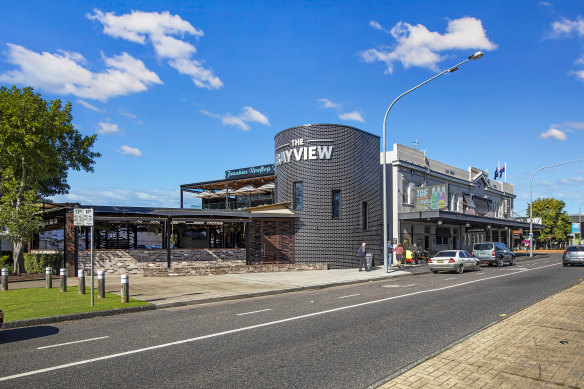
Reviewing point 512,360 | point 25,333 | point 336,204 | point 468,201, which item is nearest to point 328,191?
point 336,204

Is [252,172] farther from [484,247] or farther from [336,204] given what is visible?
[484,247]

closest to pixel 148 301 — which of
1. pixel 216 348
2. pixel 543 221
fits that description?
pixel 216 348

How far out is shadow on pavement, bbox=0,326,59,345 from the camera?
857 centimetres

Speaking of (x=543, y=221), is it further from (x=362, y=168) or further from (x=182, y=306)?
(x=182, y=306)

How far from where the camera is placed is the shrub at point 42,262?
20334 millimetres

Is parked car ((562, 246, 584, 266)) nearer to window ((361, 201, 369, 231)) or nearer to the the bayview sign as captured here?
window ((361, 201, 369, 231))

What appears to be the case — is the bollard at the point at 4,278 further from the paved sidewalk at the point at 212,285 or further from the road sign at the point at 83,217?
the road sign at the point at 83,217

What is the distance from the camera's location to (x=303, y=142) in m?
27.0

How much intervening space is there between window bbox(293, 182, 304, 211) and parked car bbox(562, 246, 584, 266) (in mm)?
18452

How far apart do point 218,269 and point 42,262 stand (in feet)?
26.6

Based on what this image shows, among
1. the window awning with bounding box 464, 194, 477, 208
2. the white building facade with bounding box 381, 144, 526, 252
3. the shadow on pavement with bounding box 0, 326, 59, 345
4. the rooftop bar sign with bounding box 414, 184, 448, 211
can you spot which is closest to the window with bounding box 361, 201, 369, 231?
the white building facade with bounding box 381, 144, 526, 252

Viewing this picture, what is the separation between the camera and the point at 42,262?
20.3 metres

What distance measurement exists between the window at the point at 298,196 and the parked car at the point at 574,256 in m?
18.5

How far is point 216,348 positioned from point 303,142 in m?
20.5
